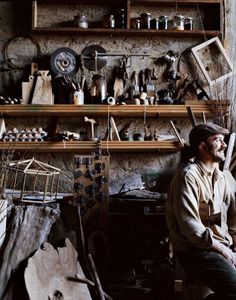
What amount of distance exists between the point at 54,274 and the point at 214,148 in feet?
4.44

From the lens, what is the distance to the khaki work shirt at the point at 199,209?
3.25 m

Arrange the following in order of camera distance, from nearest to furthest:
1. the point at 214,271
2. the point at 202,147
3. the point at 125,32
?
the point at 214,271, the point at 202,147, the point at 125,32

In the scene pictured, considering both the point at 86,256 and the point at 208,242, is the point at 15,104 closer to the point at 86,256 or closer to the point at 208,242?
the point at 86,256

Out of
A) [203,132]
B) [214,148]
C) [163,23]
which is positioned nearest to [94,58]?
[163,23]

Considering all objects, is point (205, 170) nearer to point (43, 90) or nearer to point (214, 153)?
point (214, 153)

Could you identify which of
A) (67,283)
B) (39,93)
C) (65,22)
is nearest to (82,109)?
(39,93)

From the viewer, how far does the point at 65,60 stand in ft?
16.5

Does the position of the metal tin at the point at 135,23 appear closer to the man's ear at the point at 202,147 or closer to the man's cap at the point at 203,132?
the man's cap at the point at 203,132

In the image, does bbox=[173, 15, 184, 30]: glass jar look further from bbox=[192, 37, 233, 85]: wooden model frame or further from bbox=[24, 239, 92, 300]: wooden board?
bbox=[24, 239, 92, 300]: wooden board

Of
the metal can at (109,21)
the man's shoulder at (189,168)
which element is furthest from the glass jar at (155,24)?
the man's shoulder at (189,168)

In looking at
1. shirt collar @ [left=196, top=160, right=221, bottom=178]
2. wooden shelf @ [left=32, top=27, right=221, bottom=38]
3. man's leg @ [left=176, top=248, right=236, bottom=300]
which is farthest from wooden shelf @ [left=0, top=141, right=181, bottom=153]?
man's leg @ [left=176, top=248, right=236, bottom=300]

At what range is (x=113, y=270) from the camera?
4.50 meters

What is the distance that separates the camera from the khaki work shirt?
10.7 ft

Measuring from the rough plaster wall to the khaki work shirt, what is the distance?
142cm
